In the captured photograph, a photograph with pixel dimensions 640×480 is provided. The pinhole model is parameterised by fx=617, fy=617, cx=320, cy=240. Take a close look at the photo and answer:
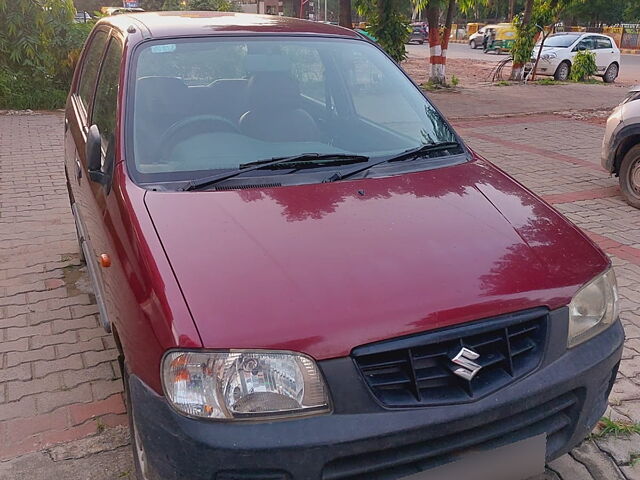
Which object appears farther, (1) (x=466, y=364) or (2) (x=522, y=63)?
(2) (x=522, y=63)

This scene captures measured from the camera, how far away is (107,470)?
2637 mm

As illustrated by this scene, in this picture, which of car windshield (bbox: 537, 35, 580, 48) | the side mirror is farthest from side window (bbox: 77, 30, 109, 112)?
car windshield (bbox: 537, 35, 580, 48)

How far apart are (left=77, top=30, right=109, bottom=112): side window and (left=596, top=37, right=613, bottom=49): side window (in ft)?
66.6

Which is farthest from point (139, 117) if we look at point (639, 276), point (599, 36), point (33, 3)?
point (599, 36)

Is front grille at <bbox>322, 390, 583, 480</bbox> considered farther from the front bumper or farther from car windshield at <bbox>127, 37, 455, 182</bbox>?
car windshield at <bbox>127, 37, 455, 182</bbox>

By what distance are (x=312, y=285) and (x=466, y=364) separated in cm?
54

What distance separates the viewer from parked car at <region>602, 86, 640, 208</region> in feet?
20.1

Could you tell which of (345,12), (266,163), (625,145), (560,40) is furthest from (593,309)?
(560,40)

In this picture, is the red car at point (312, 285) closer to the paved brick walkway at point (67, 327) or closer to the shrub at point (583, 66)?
the paved brick walkway at point (67, 327)

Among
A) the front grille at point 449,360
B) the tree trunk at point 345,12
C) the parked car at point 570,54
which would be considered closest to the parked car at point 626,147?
the front grille at point 449,360

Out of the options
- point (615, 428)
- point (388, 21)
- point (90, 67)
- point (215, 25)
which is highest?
point (388, 21)

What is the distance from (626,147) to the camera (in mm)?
6305

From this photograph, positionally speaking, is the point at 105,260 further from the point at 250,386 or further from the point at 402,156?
the point at 402,156

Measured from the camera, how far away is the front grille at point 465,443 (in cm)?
181
